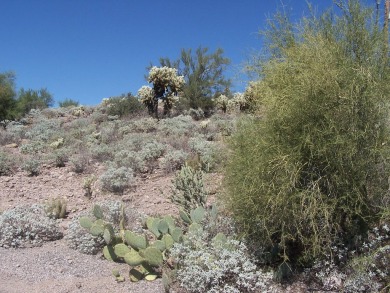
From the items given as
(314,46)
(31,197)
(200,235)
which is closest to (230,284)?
(200,235)

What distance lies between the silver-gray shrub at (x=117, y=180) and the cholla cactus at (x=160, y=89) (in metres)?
11.7

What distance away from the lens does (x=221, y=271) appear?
537 cm

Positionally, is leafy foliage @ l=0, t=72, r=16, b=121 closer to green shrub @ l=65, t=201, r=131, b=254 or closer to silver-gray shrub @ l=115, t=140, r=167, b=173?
silver-gray shrub @ l=115, t=140, r=167, b=173

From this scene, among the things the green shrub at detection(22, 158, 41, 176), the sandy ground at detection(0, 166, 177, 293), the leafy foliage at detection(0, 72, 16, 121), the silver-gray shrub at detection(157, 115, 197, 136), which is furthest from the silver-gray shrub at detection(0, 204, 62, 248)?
the leafy foliage at detection(0, 72, 16, 121)

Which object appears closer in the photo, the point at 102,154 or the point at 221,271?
the point at 221,271

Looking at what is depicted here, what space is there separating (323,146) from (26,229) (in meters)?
5.24

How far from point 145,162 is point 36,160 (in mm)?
3025

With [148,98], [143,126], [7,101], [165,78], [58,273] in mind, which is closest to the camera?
[58,273]

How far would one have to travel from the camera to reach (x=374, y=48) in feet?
18.0

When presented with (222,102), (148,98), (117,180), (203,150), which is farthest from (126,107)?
(117,180)

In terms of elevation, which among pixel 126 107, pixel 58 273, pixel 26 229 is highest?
pixel 126 107

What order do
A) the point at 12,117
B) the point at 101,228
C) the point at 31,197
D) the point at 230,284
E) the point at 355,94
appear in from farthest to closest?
1. the point at 12,117
2. the point at 31,197
3. the point at 101,228
4. the point at 230,284
5. the point at 355,94

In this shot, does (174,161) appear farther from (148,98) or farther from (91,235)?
(148,98)

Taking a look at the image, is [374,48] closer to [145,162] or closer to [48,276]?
[48,276]
